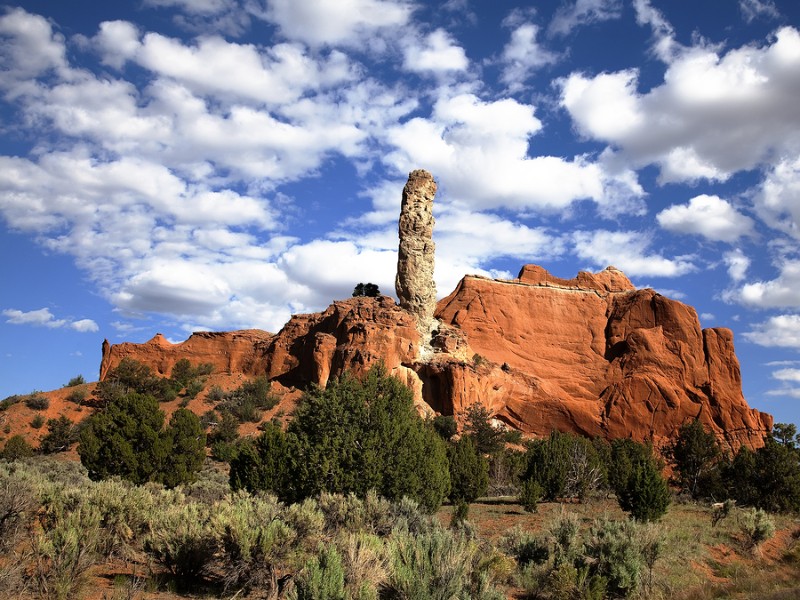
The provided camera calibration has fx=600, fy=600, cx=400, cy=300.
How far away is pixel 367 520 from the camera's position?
13875 mm

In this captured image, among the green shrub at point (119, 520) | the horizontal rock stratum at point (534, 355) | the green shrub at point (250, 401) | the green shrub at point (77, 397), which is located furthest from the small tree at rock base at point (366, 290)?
the green shrub at point (119, 520)

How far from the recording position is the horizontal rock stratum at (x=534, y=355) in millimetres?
51188

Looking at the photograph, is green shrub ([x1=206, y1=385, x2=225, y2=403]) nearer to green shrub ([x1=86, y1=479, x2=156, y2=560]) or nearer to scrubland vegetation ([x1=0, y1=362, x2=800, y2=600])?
scrubland vegetation ([x1=0, y1=362, x2=800, y2=600])

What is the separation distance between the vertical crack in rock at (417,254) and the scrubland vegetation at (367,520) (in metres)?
22.5

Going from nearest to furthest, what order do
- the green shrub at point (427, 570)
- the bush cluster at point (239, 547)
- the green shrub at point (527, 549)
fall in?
the green shrub at point (427, 570) < the bush cluster at point (239, 547) < the green shrub at point (527, 549)

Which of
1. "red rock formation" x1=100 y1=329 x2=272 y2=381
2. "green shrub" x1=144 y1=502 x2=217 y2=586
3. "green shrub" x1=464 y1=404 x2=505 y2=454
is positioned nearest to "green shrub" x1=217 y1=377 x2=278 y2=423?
"red rock formation" x1=100 y1=329 x2=272 y2=381

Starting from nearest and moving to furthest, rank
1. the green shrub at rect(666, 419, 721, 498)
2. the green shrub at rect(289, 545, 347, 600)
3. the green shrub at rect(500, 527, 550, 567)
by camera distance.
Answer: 1. the green shrub at rect(289, 545, 347, 600)
2. the green shrub at rect(500, 527, 550, 567)
3. the green shrub at rect(666, 419, 721, 498)

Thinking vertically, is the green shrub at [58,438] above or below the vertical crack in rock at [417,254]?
below

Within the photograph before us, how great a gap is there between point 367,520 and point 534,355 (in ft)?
177

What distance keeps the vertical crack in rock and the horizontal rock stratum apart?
238cm

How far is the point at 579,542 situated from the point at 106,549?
10.9 meters

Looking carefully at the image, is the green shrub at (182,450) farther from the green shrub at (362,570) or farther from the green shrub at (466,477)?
the green shrub at (362,570)

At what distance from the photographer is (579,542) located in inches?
593

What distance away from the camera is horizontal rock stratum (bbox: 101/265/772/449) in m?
51.2
